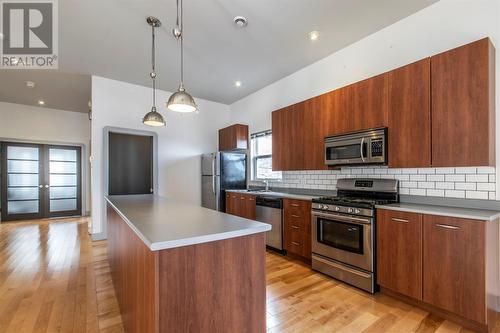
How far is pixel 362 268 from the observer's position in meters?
2.50

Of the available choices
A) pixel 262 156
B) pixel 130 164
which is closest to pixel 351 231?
pixel 262 156

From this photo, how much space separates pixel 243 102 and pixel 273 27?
9.20 ft

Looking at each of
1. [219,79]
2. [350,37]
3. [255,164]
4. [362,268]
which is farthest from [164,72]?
[362,268]

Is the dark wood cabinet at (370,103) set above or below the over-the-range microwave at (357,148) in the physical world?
above

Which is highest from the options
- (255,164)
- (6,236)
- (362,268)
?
(255,164)

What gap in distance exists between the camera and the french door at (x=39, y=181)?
6.16m

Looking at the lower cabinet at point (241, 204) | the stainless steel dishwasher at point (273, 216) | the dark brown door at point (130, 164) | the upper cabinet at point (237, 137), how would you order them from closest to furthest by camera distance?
the stainless steel dishwasher at point (273, 216), the lower cabinet at point (241, 204), the dark brown door at point (130, 164), the upper cabinet at point (237, 137)

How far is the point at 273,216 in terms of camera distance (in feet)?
12.2

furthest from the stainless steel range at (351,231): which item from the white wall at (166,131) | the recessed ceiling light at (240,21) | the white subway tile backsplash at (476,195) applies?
the white wall at (166,131)

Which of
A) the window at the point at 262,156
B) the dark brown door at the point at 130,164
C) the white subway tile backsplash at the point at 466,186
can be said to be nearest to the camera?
the white subway tile backsplash at the point at 466,186

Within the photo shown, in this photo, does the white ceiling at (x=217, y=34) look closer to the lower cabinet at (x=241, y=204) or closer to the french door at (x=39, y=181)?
the lower cabinet at (x=241, y=204)

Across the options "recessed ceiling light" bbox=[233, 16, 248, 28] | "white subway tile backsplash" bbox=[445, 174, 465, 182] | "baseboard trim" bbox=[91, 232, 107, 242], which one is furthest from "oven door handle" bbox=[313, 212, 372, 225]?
"baseboard trim" bbox=[91, 232, 107, 242]

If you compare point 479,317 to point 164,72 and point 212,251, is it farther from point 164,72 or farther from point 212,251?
point 164,72

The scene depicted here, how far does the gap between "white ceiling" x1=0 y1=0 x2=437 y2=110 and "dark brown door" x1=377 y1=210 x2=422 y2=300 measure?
231 cm
